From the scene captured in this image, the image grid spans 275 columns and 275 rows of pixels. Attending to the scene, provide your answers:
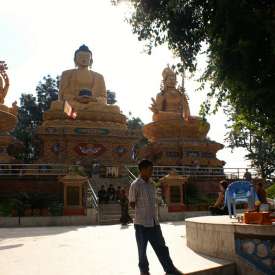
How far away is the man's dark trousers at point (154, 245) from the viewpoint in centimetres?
519

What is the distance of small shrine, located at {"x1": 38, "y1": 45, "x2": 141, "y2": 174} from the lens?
→ 88.2 feet

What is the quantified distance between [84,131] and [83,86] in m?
5.27

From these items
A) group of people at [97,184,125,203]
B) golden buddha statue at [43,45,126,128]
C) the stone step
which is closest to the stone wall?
group of people at [97,184,125,203]

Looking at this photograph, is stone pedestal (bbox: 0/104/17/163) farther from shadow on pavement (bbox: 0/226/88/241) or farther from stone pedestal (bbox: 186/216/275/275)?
stone pedestal (bbox: 186/216/275/275)

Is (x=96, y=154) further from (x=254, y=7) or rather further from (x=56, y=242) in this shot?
(x=254, y=7)

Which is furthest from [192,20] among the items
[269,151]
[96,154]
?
[269,151]

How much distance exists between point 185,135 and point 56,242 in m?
20.6

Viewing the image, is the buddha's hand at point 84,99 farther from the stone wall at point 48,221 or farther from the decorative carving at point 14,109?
the stone wall at point 48,221

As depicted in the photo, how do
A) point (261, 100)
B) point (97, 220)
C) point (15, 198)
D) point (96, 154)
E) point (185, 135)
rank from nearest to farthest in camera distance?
point (261, 100), point (97, 220), point (15, 198), point (96, 154), point (185, 135)

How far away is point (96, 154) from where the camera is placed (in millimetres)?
27406

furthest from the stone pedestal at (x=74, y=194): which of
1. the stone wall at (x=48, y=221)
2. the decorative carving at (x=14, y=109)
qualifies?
the decorative carving at (x=14, y=109)

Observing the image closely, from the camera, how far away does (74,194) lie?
17656 millimetres

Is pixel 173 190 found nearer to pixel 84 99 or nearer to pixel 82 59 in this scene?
pixel 84 99

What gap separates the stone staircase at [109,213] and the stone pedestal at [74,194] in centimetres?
84
